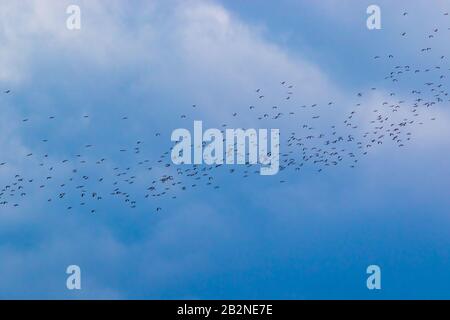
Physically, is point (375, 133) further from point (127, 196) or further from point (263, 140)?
point (127, 196)

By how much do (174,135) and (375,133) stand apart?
6.99 meters

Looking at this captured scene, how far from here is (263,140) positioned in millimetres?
30594
